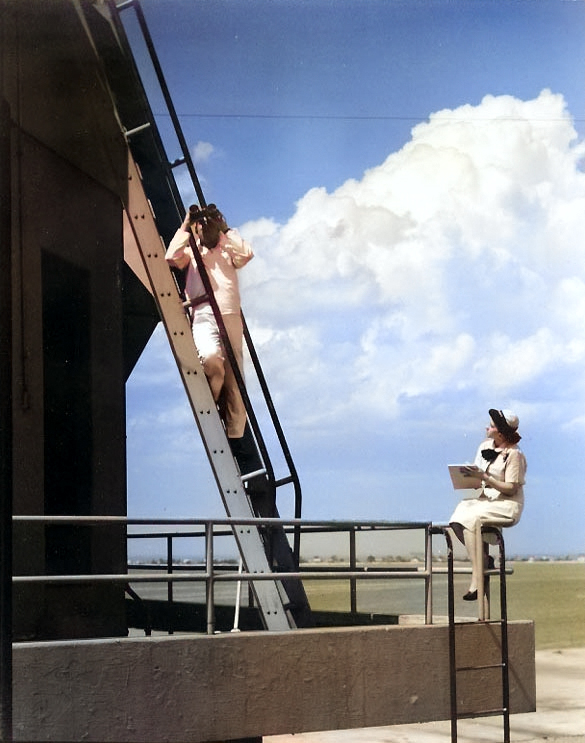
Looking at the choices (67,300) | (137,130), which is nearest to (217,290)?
(67,300)

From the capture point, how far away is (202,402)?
31.6ft

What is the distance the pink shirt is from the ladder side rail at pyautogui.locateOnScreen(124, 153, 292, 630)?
0.43ft

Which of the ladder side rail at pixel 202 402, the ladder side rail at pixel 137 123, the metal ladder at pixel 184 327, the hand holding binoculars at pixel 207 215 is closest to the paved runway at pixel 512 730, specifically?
the metal ladder at pixel 184 327

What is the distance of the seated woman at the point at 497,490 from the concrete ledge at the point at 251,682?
0.69 metres

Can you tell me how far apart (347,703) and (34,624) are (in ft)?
7.76

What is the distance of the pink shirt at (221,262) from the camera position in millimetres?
9830

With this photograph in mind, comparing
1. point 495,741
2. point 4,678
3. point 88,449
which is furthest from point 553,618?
point 4,678

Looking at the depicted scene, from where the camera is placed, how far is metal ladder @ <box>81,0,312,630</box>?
938 cm

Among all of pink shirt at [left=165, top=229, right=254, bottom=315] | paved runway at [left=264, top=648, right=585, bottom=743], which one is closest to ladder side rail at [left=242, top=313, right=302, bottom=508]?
pink shirt at [left=165, top=229, right=254, bottom=315]

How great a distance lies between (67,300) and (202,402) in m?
1.53

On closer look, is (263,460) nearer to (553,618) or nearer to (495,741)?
(495,741)

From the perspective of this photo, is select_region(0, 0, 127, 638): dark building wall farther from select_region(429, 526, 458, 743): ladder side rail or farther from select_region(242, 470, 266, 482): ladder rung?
select_region(429, 526, 458, 743): ladder side rail

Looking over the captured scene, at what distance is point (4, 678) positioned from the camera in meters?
5.81

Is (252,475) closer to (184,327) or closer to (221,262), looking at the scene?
(184,327)
